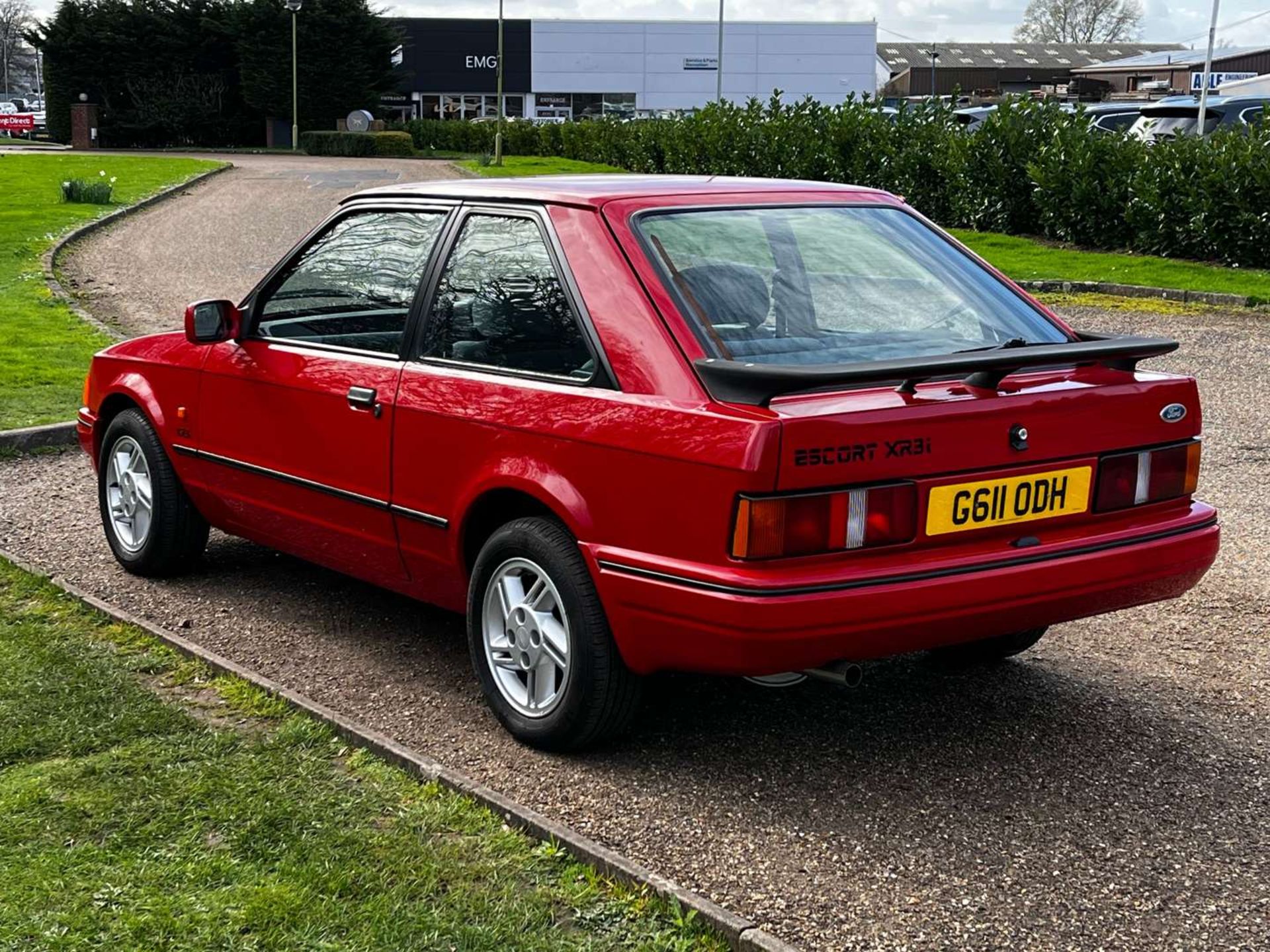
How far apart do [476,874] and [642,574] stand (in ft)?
2.78

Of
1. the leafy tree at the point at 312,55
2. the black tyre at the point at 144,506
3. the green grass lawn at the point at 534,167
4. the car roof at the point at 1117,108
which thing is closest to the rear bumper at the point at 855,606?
the black tyre at the point at 144,506

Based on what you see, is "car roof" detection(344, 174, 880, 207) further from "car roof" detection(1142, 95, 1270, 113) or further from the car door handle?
"car roof" detection(1142, 95, 1270, 113)

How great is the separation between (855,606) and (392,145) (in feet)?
166

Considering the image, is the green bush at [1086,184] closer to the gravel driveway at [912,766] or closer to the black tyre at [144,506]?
the gravel driveway at [912,766]

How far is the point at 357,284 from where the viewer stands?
5246mm

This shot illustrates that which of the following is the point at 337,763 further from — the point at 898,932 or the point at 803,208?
the point at 803,208

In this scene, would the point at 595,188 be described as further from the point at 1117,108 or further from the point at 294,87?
the point at 294,87

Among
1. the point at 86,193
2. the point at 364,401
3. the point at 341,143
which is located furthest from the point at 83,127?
the point at 364,401

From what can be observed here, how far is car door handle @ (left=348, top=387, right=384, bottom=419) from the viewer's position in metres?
4.84

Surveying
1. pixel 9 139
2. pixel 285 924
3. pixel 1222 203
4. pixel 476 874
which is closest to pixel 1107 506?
pixel 476 874

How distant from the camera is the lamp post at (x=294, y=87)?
173 ft

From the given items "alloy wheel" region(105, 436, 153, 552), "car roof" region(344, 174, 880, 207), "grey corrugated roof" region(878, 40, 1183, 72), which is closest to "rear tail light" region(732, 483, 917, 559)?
"car roof" region(344, 174, 880, 207)

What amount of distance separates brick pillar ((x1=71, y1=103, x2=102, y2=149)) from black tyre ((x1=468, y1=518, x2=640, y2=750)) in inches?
2247

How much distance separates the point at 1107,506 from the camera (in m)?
4.18
